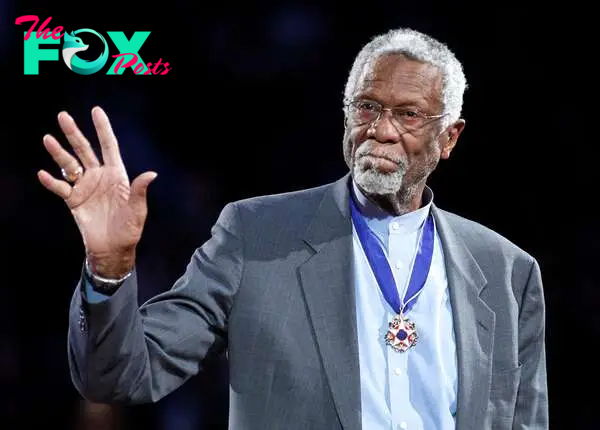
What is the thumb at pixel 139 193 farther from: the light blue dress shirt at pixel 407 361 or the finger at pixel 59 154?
the light blue dress shirt at pixel 407 361

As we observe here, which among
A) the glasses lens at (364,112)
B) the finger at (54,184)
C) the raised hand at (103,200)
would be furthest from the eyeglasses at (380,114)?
the finger at (54,184)

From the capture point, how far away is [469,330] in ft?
7.94

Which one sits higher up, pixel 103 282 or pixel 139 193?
pixel 139 193

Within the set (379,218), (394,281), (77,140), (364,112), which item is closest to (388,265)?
(394,281)

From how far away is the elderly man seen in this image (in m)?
1.94

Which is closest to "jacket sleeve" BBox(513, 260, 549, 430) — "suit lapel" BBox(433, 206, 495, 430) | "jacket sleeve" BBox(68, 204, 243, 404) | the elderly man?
the elderly man

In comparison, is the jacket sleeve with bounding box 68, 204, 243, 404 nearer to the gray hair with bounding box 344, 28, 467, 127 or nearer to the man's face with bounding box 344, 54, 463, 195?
the man's face with bounding box 344, 54, 463, 195

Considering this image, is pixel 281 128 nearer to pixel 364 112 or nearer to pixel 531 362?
pixel 364 112

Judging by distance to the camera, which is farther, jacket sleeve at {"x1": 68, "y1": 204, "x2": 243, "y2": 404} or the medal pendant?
the medal pendant

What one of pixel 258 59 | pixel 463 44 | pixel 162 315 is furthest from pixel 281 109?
pixel 162 315

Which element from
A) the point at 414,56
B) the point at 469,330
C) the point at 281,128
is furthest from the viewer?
the point at 281,128

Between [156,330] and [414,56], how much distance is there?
0.98 m

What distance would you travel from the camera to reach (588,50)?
4.89 metres

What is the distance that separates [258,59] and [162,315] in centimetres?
292
